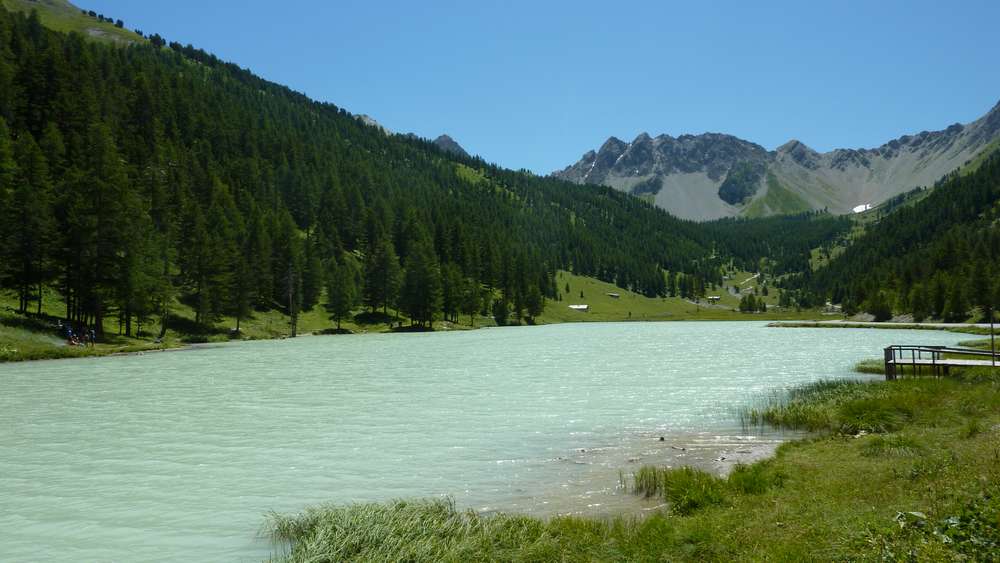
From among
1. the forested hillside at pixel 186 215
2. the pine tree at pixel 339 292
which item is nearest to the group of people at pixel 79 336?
the forested hillside at pixel 186 215

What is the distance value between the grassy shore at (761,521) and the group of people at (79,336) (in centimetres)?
5936

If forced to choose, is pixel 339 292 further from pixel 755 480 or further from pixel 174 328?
pixel 755 480

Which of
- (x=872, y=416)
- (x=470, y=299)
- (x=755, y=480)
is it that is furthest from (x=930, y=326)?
(x=755, y=480)

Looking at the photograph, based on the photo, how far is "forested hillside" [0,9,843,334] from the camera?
210 feet

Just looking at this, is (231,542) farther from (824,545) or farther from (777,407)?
(777,407)

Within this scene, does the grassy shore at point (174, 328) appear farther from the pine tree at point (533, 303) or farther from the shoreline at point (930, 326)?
the shoreline at point (930, 326)

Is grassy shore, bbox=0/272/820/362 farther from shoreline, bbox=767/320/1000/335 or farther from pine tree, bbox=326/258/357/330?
shoreline, bbox=767/320/1000/335

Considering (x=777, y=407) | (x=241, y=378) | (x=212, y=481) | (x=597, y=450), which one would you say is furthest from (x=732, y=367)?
(x=212, y=481)

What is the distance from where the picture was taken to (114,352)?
197 feet

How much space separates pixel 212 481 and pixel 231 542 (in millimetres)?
5301

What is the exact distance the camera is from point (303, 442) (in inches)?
843

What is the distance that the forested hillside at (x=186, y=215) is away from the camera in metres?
64.1

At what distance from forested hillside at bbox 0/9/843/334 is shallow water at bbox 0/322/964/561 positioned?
23212 mm

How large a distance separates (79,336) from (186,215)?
42183 millimetres
